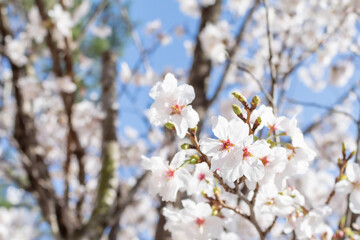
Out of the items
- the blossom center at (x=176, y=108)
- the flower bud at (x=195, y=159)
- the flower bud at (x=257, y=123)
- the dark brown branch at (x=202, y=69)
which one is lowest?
the dark brown branch at (x=202, y=69)

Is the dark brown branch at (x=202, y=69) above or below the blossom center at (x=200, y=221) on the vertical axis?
below

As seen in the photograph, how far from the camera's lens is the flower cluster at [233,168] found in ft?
2.11

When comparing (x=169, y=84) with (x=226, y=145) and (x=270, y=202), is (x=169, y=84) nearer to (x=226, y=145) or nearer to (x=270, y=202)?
(x=226, y=145)

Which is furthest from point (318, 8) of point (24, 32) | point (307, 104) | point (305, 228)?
point (24, 32)

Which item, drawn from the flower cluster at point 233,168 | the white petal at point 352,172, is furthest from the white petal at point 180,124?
the white petal at point 352,172

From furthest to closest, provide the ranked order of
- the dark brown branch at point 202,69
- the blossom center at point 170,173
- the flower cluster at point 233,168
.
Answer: the dark brown branch at point 202,69 → the blossom center at point 170,173 → the flower cluster at point 233,168

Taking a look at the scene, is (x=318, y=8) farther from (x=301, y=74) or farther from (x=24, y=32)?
(x=24, y=32)

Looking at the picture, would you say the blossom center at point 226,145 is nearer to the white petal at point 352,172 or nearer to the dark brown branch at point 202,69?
the white petal at point 352,172

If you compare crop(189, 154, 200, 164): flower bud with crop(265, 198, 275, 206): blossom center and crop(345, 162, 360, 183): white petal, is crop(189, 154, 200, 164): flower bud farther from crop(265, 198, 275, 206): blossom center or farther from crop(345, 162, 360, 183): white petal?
crop(345, 162, 360, 183): white petal

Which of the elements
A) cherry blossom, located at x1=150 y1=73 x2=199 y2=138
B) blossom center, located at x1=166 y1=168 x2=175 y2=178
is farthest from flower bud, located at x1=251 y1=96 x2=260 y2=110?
blossom center, located at x1=166 y1=168 x2=175 y2=178

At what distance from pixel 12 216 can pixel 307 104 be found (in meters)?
5.84

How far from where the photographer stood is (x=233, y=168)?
0.64m

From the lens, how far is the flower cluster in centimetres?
64

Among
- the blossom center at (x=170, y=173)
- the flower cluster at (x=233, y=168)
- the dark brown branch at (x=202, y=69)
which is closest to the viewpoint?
the flower cluster at (x=233, y=168)
